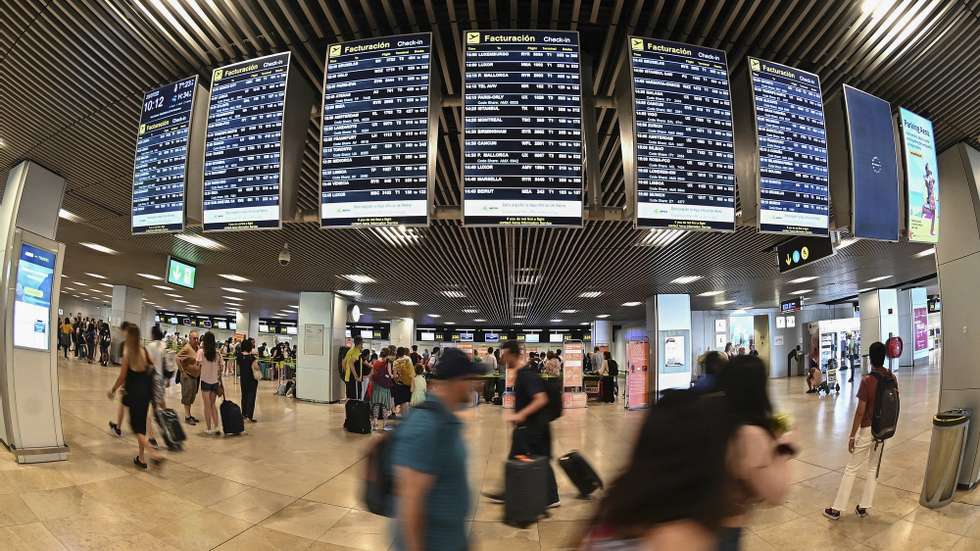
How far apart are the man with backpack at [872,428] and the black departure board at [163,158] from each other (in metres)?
6.55

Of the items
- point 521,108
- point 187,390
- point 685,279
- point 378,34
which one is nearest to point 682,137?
point 521,108

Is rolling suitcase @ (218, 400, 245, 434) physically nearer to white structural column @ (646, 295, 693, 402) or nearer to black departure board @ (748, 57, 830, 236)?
black departure board @ (748, 57, 830, 236)

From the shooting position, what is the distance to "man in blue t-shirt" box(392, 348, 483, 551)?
1892mm

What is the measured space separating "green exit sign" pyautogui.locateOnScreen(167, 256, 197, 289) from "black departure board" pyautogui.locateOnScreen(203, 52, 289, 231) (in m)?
8.49

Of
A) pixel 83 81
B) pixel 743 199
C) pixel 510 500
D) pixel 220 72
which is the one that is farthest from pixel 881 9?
pixel 83 81

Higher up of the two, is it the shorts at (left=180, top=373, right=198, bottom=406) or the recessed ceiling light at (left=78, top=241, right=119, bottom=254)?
the recessed ceiling light at (left=78, top=241, right=119, bottom=254)

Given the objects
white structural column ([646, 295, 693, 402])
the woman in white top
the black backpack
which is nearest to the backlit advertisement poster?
the woman in white top

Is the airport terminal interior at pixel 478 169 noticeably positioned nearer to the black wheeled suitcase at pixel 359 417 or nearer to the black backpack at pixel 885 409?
the black backpack at pixel 885 409

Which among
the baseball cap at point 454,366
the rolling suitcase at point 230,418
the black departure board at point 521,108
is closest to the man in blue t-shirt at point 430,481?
the baseball cap at point 454,366

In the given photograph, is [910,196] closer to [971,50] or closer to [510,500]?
[971,50]

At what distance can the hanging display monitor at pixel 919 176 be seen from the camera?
4.34 m

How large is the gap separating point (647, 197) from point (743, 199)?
94 centimetres

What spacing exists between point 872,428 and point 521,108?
444 centimetres

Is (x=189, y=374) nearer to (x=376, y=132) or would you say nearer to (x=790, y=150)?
(x=376, y=132)
